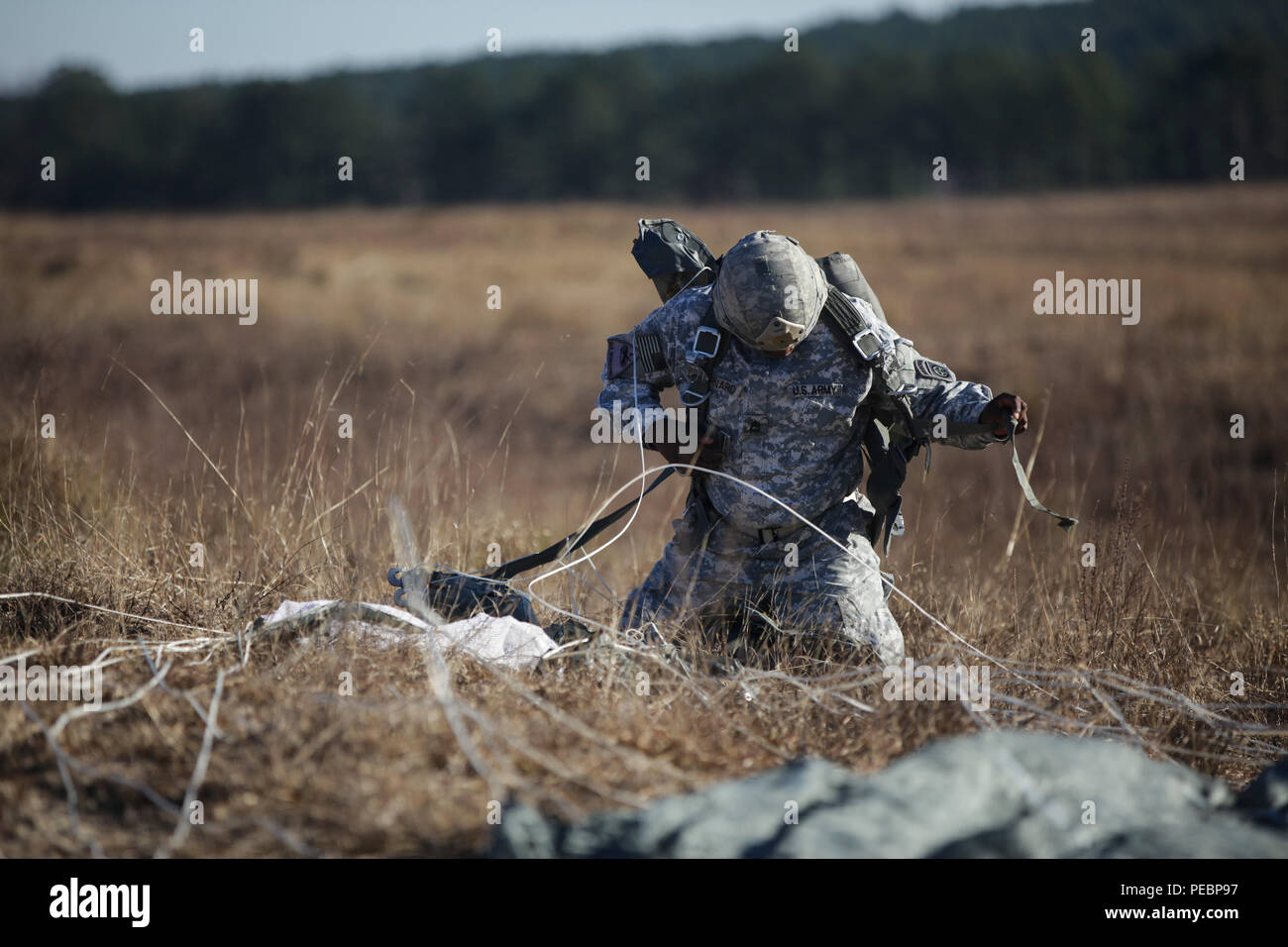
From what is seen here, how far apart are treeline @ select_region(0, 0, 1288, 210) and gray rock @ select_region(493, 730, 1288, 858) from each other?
182ft

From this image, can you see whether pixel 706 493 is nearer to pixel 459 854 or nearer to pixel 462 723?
pixel 462 723

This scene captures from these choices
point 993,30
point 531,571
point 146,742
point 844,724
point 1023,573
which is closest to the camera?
point 146,742

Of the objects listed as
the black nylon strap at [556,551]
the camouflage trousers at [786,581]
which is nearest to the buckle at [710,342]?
the black nylon strap at [556,551]

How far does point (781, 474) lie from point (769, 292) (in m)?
0.76

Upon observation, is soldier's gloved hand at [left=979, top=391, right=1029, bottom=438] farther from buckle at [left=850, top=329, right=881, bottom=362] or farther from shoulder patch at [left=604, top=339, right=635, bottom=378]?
shoulder patch at [left=604, top=339, right=635, bottom=378]

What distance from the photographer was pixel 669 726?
2.96m

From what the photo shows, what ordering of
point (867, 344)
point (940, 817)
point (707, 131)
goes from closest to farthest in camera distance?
point (940, 817) → point (867, 344) → point (707, 131)

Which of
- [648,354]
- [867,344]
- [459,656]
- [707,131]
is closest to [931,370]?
[867,344]

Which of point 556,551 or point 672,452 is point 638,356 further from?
point 556,551

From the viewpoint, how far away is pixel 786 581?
4086 millimetres

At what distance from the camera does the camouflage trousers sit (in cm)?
390

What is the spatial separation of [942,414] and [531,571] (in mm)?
2173

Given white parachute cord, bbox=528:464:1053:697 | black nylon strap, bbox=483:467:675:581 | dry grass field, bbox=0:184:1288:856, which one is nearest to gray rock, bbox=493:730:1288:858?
dry grass field, bbox=0:184:1288:856
